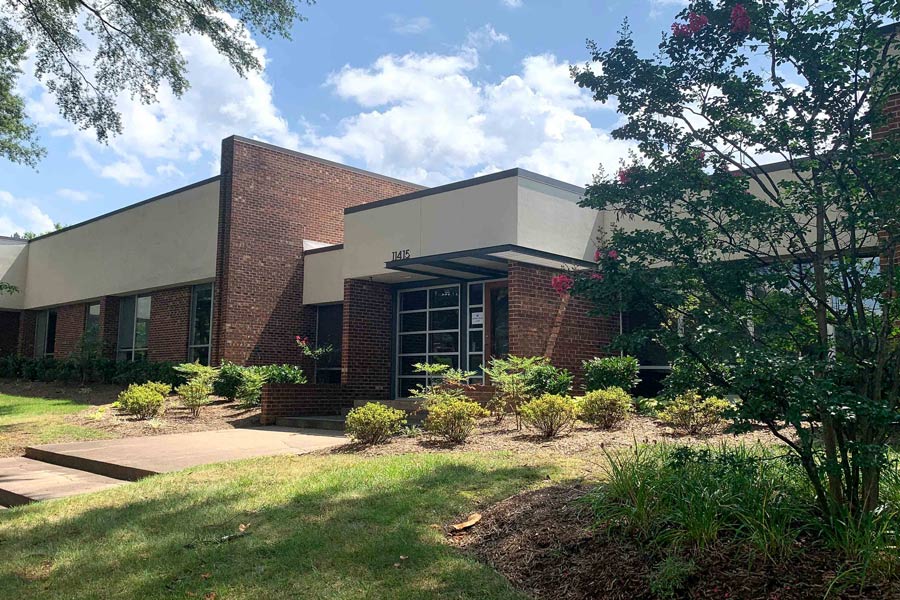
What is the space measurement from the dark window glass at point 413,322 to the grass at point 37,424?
6735 mm

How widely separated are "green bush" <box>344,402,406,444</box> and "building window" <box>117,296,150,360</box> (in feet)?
48.7

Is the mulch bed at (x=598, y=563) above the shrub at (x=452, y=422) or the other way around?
the other way around

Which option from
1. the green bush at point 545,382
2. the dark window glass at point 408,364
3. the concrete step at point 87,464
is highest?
the dark window glass at point 408,364

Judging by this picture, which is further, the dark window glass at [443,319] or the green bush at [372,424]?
the dark window glass at [443,319]

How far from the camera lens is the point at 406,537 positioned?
5168 millimetres

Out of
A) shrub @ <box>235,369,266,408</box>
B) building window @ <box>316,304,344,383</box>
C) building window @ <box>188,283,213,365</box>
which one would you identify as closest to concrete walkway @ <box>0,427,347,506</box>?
shrub @ <box>235,369,266,408</box>

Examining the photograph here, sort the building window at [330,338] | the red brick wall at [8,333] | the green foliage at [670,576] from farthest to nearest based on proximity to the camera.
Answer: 1. the red brick wall at [8,333]
2. the building window at [330,338]
3. the green foliage at [670,576]

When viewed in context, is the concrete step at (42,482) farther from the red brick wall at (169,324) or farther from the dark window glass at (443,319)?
the red brick wall at (169,324)

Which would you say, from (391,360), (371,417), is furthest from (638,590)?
(391,360)

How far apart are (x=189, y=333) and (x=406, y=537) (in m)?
16.7

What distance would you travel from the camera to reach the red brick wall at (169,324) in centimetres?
2047

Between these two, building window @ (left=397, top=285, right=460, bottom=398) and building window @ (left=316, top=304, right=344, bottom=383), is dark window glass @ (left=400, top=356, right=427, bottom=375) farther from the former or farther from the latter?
building window @ (left=316, top=304, right=344, bottom=383)

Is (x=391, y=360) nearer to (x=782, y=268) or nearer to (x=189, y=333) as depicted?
(x=189, y=333)

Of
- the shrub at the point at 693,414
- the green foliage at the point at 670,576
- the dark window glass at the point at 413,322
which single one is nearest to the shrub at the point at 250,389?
the dark window glass at the point at 413,322
